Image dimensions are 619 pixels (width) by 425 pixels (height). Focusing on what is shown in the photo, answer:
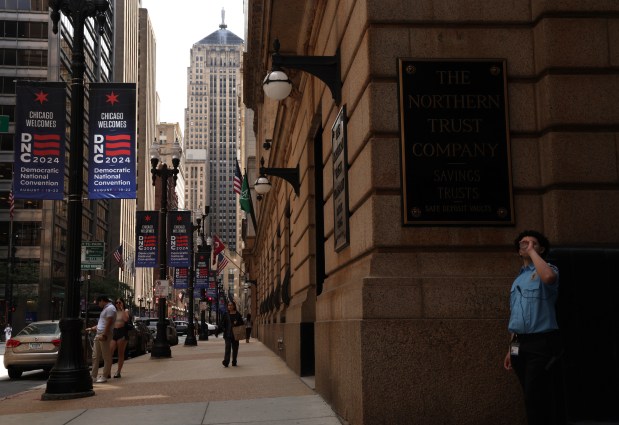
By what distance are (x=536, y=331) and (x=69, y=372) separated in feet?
29.7

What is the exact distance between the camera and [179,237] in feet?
112

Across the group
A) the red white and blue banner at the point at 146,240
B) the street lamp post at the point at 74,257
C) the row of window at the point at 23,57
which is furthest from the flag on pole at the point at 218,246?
the row of window at the point at 23,57

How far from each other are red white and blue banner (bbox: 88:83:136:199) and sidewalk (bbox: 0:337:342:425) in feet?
13.3

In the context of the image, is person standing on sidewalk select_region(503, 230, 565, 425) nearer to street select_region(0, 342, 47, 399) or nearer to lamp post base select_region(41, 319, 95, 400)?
lamp post base select_region(41, 319, 95, 400)

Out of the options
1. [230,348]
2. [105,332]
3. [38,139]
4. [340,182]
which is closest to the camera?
[340,182]

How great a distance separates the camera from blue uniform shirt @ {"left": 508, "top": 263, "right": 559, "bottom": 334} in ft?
18.7

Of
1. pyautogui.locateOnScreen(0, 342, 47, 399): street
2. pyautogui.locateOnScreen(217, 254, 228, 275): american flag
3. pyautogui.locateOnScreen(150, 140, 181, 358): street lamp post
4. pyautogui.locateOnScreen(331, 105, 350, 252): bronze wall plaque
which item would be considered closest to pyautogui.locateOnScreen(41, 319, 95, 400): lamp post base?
pyautogui.locateOnScreen(0, 342, 47, 399): street

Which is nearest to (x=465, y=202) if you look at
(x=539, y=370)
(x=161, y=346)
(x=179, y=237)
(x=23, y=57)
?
(x=539, y=370)

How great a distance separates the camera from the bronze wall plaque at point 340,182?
8.97 m

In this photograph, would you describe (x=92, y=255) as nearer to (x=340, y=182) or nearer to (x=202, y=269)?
(x=340, y=182)

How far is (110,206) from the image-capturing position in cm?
12450

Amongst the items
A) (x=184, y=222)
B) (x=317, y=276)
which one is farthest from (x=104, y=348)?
(x=184, y=222)

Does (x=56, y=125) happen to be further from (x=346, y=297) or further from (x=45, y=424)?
(x=346, y=297)

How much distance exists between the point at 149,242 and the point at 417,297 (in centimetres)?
2578
